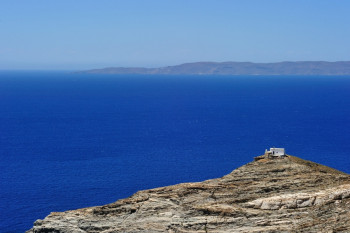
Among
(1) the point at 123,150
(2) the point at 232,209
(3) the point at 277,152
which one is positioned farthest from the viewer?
(1) the point at 123,150

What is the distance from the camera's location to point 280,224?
Result: 3772 centimetres

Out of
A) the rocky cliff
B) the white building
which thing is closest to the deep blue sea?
the rocky cliff

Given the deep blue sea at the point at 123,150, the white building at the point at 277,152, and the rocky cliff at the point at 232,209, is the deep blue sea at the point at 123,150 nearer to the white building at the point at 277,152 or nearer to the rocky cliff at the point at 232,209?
the rocky cliff at the point at 232,209

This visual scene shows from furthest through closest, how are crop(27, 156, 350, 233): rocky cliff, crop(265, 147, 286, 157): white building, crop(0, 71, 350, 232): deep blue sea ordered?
1. crop(0, 71, 350, 232): deep blue sea
2. crop(265, 147, 286, 157): white building
3. crop(27, 156, 350, 233): rocky cliff

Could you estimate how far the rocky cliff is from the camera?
125 ft

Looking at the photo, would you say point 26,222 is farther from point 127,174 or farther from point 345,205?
point 345,205

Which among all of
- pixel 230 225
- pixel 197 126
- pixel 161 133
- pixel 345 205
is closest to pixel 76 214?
pixel 230 225

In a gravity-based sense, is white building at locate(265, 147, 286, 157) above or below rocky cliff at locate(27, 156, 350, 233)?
above

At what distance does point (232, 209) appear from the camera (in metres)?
40.2

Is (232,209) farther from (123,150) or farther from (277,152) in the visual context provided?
(123,150)

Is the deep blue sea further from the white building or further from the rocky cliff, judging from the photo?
the white building

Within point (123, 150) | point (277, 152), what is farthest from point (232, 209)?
point (123, 150)

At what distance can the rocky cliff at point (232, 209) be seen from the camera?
38.1 m

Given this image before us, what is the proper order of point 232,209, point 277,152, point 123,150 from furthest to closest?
point 123,150 < point 277,152 < point 232,209
